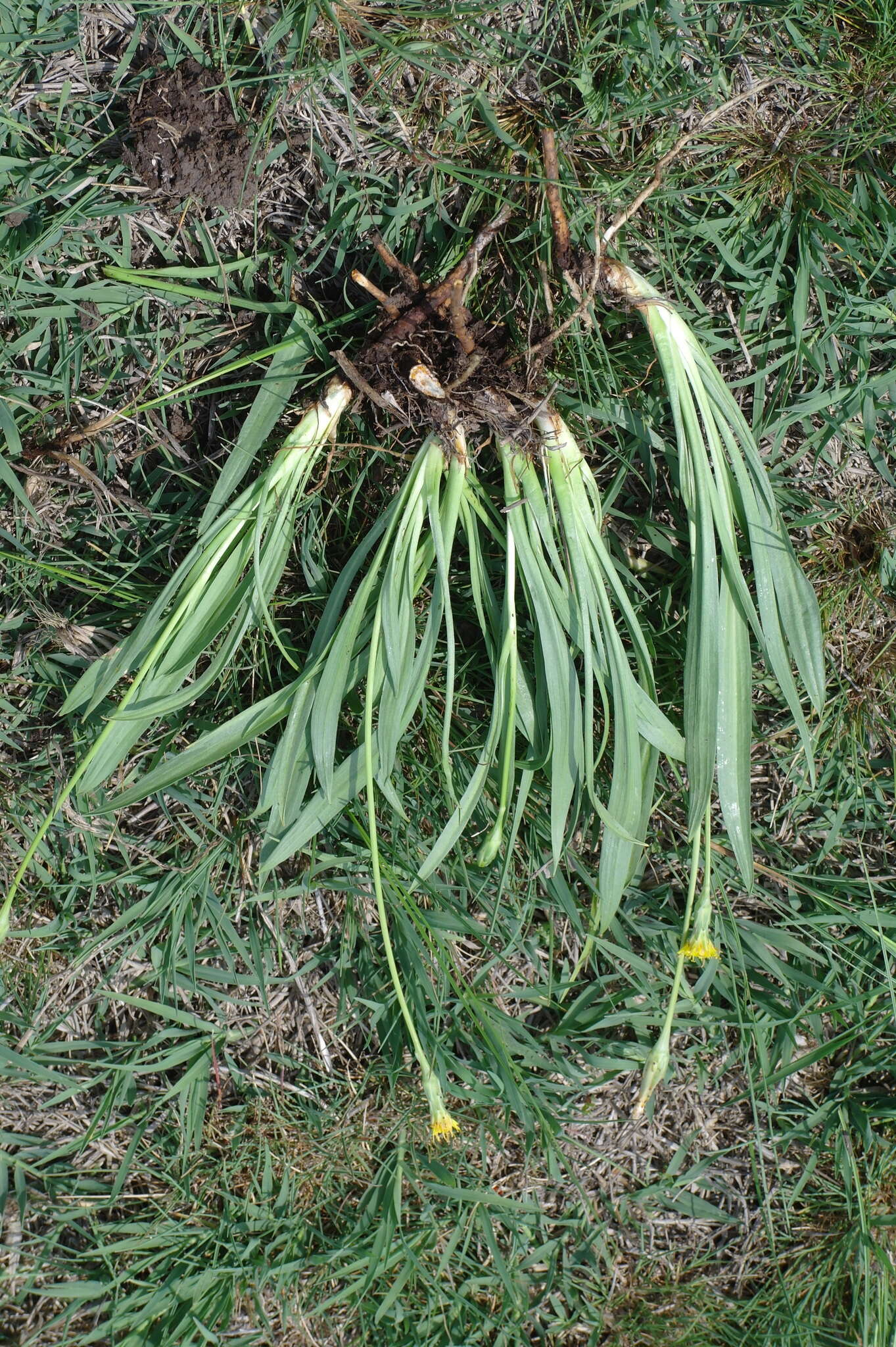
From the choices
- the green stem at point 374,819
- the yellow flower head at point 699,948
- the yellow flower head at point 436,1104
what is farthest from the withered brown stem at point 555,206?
the yellow flower head at point 436,1104

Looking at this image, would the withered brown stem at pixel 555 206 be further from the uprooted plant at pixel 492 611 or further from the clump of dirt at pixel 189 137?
A: the clump of dirt at pixel 189 137

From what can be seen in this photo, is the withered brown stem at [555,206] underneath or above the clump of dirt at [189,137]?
underneath

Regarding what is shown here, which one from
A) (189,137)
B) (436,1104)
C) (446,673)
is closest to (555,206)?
(189,137)

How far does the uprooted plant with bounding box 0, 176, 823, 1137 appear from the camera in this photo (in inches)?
57.7

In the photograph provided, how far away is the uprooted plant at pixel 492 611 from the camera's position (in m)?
1.47

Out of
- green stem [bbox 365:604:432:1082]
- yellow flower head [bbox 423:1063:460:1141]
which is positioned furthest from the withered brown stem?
yellow flower head [bbox 423:1063:460:1141]

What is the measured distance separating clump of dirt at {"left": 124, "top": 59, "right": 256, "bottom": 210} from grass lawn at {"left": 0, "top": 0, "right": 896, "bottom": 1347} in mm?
11

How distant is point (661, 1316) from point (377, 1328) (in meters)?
0.57

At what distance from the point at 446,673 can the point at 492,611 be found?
15cm

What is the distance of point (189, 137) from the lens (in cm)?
154

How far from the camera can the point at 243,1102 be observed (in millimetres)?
1744

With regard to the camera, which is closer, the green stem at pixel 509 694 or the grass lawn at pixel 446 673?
the green stem at pixel 509 694

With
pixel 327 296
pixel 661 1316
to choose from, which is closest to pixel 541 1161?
pixel 661 1316

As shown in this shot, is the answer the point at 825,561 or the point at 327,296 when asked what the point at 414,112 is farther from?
the point at 825,561
